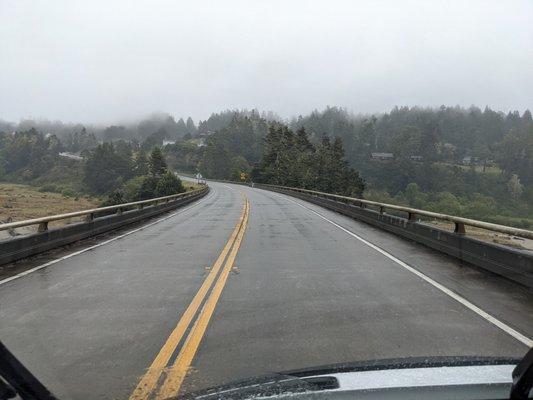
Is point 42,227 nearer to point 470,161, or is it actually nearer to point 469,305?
point 469,305

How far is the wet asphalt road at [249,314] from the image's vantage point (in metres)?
A: 4.79

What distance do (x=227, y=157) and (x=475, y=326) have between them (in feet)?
570

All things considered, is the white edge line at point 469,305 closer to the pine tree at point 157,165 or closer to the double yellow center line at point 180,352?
the double yellow center line at point 180,352

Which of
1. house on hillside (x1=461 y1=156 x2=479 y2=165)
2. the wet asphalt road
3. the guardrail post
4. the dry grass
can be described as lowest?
the dry grass

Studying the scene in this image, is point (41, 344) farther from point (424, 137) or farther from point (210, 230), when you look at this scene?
point (424, 137)

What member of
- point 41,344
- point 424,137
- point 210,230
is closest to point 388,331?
point 41,344

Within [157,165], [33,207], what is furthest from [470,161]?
[33,207]

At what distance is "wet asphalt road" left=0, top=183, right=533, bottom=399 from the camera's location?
15.7ft

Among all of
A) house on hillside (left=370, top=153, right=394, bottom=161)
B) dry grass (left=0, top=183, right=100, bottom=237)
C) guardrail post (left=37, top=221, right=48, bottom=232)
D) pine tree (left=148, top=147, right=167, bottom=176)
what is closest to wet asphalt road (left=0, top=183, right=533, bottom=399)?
guardrail post (left=37, top=221, right=48, bottom=232)

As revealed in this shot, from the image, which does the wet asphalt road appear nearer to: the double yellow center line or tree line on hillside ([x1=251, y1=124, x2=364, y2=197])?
the double yellow center line

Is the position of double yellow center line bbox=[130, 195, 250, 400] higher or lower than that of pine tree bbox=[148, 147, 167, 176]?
lower

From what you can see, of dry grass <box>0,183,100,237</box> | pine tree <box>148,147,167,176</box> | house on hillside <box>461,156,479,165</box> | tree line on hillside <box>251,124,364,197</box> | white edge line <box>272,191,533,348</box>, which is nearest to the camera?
white edge line <box>272,191,533,348</box>

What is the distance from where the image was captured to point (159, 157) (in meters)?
121

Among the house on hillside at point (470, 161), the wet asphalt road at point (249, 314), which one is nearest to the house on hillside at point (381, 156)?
the house on hillside at point (470, 161)
